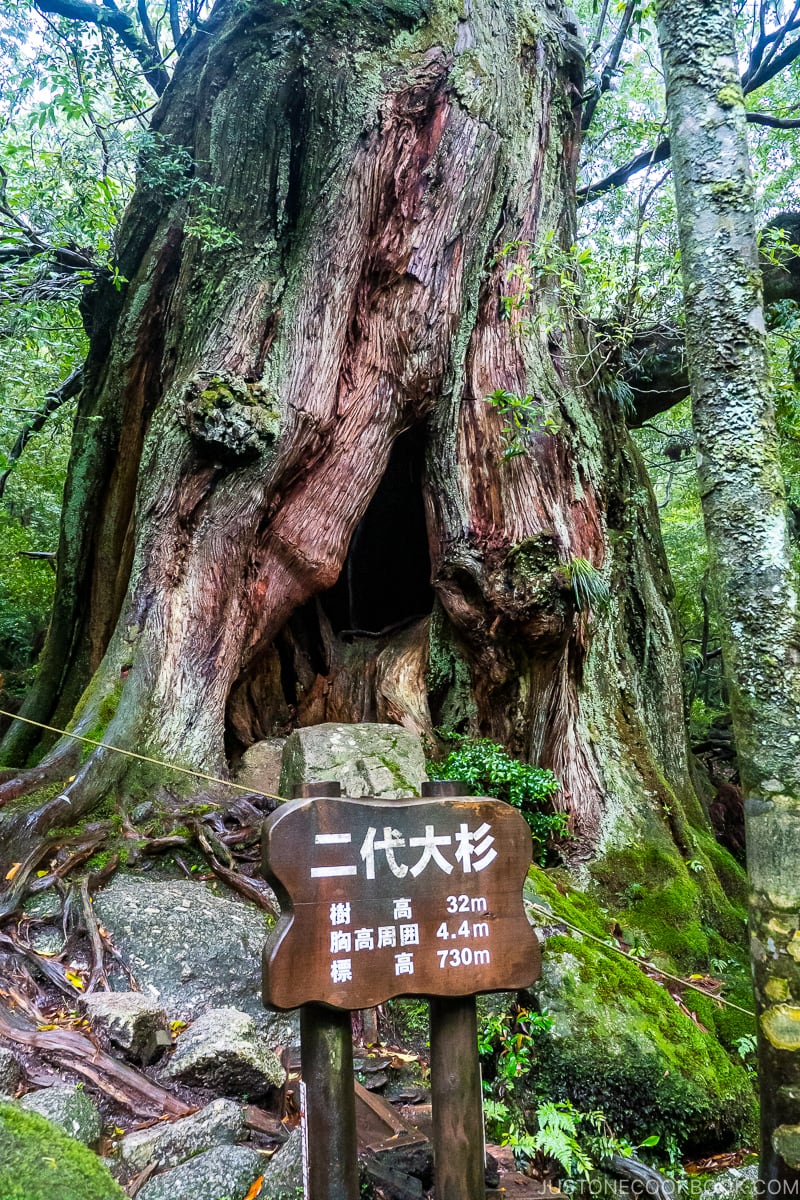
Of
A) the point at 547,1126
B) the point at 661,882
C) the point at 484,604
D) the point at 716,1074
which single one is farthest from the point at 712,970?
the point at 484,604

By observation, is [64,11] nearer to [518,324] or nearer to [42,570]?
[518,324]

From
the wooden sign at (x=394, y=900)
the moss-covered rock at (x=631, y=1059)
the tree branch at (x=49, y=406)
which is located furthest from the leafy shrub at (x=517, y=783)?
the tree branch at (x=49, y=406)

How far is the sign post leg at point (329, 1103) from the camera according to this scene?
1.98m

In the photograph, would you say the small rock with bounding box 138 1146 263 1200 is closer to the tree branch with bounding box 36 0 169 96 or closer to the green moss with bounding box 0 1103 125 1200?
the green moss with bounding box 0 1103 125 1200

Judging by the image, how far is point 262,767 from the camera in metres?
5.71

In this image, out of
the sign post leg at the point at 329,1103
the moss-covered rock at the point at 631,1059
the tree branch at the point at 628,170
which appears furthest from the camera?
the tree branch at the point at 628,170

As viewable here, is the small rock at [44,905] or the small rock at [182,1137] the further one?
the small rock at [44,905]

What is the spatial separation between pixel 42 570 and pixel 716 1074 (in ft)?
36.8

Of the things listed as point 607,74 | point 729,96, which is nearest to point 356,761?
point 729,96

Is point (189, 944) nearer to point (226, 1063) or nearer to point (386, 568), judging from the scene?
point (226, 1063)

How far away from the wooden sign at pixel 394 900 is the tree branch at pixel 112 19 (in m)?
6.48

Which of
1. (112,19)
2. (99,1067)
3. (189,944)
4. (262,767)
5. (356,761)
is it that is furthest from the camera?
(112,19)

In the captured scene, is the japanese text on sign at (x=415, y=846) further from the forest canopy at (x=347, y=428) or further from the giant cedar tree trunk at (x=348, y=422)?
the giant cedar tree trunk at (x=348, y=422)

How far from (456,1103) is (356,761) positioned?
269cm
